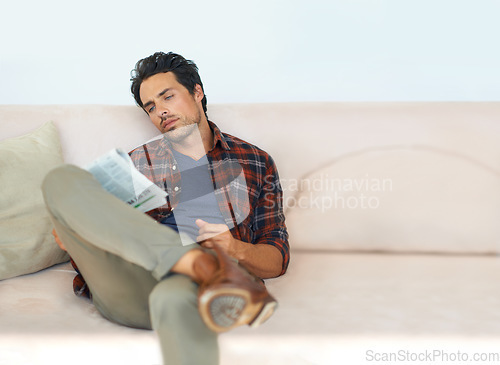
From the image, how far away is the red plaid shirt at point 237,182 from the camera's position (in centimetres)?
132

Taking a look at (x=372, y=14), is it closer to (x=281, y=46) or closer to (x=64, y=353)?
(x=281, y=46)

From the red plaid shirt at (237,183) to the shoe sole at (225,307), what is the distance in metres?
0.54

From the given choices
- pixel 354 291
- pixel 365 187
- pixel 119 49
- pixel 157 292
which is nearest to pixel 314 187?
pixel 365 187

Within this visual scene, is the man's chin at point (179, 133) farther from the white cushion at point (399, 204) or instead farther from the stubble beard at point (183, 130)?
the white cushion at point (399, 204)

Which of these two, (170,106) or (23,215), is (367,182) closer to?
(170,106)

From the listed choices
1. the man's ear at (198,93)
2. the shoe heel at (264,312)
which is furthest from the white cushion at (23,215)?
the shoe heel at (264,312)

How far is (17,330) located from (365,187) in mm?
1061

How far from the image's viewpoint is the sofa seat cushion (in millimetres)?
907

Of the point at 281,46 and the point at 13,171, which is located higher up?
the point at 281,46

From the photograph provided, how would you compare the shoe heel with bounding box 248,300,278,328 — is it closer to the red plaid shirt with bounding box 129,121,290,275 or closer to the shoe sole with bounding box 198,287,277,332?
the shoe sole with bounding box 198,287,277,332

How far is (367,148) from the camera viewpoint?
1.46m

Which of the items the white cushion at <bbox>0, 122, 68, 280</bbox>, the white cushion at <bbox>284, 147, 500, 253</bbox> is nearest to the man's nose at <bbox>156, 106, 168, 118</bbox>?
the white cushion at <bbox>0, 122, 68, 280</bbox>

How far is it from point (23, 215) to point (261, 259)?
696 millimetres

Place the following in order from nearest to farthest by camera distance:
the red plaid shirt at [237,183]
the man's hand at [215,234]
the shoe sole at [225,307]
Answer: the shoe sole at [225,307]
the man's hand at [215,234]
the red plaid shirt at [237,183]
